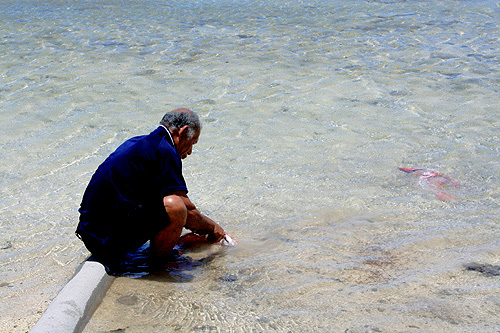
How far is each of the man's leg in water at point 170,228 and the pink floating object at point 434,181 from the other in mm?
2567

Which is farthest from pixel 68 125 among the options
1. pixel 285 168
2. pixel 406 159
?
pixel 406 159

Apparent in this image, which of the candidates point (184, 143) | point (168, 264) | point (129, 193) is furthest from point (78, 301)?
point (184, 143)

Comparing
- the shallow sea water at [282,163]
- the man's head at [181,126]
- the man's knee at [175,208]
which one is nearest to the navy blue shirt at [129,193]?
the man's knee at [175,208]

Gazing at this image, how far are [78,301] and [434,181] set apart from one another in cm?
366

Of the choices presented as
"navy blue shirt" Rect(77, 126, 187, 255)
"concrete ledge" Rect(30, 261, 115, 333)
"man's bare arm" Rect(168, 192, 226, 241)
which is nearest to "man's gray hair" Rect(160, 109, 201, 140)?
"navy blue shirt" Rect(77, 126, 187, 255)

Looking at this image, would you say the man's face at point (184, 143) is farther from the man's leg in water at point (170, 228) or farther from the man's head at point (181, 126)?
the man's leg in water at point (170, 228)

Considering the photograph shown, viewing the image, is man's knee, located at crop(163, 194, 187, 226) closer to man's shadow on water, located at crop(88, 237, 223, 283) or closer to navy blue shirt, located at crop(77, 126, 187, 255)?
navy blue shirt, located at crop(77, 126, 187, 255)

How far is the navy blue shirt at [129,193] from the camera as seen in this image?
3256 mm

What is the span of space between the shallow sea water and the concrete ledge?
8 centimetres

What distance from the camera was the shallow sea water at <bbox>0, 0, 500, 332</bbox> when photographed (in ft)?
9.64

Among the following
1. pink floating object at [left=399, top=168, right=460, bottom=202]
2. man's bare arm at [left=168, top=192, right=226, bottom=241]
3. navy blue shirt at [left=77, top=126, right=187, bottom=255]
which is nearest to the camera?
Result: navy blue shirt at [left=77, top=126, right=187, bottom=255]

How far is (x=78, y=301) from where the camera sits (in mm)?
2732

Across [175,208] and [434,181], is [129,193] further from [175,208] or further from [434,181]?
[434,181]

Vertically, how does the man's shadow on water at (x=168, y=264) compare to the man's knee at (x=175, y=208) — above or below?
below
